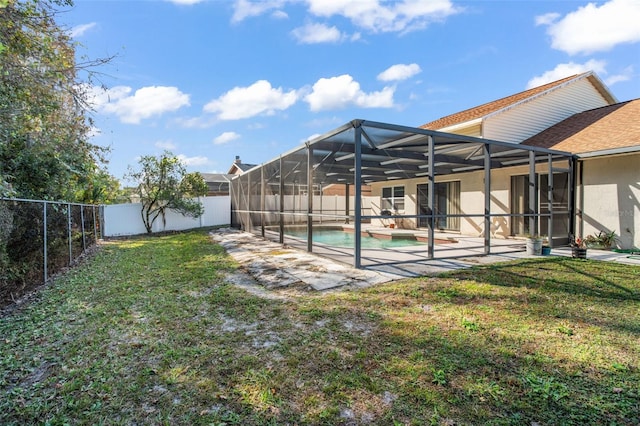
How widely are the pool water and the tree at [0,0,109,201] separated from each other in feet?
17.7

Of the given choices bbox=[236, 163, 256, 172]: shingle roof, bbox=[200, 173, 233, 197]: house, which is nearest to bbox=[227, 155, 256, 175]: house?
bbox=[236, 163, 256, 172]: shingle roof

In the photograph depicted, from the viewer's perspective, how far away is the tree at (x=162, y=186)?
1377cm

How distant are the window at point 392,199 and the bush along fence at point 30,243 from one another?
1174cm

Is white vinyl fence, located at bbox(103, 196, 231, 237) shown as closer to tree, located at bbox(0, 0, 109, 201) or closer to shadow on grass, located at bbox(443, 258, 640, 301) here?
tree, located at bbox(0, 0, 109, 201)

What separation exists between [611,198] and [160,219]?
55.2ft

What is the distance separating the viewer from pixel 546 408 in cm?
193

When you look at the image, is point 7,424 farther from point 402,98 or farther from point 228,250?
point 402,98

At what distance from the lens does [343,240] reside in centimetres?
1005

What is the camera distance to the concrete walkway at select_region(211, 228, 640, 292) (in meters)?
4.89

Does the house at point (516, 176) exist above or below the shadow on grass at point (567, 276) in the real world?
above

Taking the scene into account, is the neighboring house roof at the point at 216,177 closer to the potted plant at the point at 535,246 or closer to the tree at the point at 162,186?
the tree at the point at 162,186

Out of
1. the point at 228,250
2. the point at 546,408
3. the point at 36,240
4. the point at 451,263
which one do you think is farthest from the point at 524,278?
the point at 36,240

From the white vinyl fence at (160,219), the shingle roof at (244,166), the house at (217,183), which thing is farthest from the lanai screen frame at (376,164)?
the shingle roof at (244,166)

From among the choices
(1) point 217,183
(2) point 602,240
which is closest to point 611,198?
(2) point 602,240
